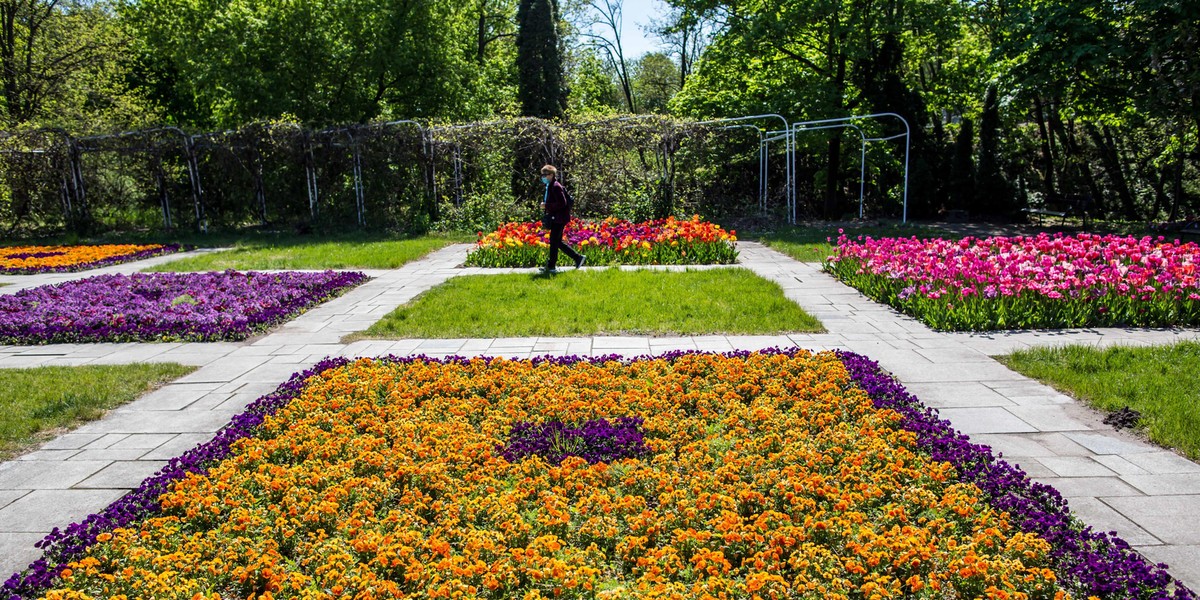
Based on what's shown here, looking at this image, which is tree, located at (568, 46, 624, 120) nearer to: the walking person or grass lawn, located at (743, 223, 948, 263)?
grass lawn, located at (743, 223, 948, 263)

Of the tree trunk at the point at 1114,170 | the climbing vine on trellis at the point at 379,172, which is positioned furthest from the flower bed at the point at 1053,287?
the tree trunk at the point at 1114,170

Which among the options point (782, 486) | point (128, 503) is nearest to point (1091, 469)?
point (782, 486)

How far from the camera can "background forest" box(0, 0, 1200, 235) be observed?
15.0 m

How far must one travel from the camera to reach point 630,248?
11.1 meters

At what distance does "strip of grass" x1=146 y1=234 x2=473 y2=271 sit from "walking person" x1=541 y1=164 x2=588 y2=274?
2804 mm

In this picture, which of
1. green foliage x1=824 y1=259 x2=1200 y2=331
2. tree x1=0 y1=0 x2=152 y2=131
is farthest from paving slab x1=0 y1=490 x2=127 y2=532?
tree x1=0 y1=0 x2=152 y2=131

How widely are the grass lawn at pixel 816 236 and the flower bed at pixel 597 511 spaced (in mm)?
6816

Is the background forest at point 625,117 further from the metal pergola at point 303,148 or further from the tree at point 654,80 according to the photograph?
the tree at point 654,80

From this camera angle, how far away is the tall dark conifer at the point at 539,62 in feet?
66.9

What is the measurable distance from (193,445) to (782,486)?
3.35 meters

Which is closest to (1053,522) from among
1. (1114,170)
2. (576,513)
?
(576,513)

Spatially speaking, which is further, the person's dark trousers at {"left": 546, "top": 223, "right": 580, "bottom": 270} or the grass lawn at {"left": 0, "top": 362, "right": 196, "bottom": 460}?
the person's dark trousers at {"left": 546, "top": 223, "right": 580, "bottom": 270}

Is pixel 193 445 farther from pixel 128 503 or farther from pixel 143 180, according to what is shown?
pixel 143 180

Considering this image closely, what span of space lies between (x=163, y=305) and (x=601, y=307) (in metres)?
4.78
